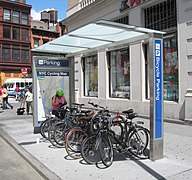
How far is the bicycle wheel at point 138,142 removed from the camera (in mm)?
5555

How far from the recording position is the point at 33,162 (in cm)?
549

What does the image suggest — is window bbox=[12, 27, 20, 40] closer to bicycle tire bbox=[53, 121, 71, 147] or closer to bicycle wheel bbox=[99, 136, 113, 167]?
bicycle tire bbox=[53, 121, 71, 147]

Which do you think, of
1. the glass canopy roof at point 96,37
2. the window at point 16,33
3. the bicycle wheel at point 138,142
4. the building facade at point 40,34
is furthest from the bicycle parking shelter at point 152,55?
the building facade at point 40,34

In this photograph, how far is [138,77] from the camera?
38.4 feet

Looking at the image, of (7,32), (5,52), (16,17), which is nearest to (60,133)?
(5,52)

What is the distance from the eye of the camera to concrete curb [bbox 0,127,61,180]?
4.68m

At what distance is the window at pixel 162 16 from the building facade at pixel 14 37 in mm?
32934

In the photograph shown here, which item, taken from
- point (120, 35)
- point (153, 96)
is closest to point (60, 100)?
point (120, 35)

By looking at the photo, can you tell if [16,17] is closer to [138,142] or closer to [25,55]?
[25,55]

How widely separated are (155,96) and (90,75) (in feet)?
36.1

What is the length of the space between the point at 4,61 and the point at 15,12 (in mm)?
8737

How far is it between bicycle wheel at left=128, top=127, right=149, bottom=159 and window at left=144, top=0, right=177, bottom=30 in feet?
20.5

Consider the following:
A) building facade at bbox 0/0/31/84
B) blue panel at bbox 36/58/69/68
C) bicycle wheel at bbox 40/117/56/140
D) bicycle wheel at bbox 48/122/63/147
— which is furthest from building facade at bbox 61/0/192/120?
building facade at bbox 0/0/31/84

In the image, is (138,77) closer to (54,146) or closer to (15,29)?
(54,146)
